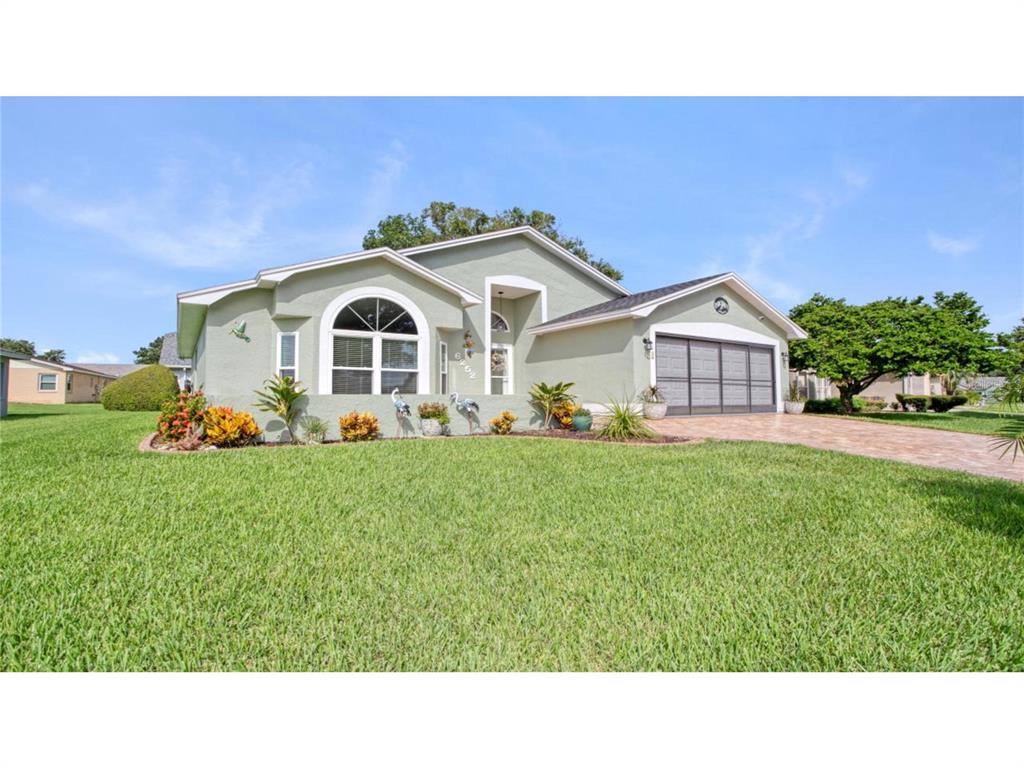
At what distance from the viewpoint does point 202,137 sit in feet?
22.2

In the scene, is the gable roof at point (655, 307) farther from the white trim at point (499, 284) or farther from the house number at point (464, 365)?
the house number at point (464, 365)

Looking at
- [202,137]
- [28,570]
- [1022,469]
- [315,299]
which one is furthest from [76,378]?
[1022,469]

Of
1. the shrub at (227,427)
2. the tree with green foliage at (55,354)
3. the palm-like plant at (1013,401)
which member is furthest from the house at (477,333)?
the tree with green foliage at (55,354)

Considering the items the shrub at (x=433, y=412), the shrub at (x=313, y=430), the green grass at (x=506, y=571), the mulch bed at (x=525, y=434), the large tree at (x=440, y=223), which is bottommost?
the green grass at (x=506, y=571)

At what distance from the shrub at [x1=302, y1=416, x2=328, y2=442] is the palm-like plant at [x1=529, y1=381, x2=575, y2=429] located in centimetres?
528

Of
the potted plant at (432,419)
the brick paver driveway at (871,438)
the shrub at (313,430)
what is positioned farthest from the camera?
the potted plant at (432,419)

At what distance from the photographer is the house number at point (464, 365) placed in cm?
1541

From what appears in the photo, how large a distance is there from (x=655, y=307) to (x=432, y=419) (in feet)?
26.3

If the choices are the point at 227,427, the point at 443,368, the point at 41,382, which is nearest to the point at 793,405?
the point at 443,368

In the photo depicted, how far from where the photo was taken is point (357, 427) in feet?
34.4

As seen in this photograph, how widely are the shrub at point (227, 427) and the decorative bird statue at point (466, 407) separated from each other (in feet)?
14.6

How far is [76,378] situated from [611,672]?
50718 millimetres
